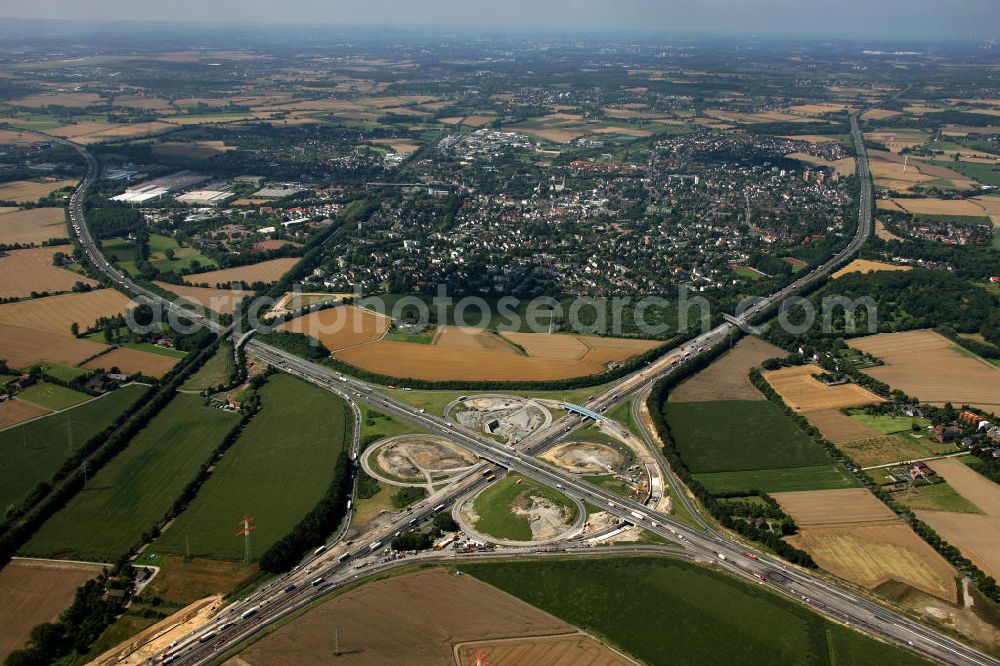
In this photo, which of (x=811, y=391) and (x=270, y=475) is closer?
(x=270, y=475)

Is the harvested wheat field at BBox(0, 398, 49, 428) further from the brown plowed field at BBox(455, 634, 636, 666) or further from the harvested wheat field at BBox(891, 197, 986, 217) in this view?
the harvested wheat field at BBox(891, 197, 986, 217)

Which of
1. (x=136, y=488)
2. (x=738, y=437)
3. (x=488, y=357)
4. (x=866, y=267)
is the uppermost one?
(x=866, y=267)

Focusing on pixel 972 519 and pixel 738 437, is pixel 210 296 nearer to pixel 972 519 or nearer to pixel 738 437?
pixel 738 437

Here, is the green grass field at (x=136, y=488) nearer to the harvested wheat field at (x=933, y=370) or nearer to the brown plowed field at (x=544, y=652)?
the brown plowed field at (x=544, y=652)

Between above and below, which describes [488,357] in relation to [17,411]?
above

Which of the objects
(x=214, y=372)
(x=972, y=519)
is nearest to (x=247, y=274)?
(x=214, y=372)

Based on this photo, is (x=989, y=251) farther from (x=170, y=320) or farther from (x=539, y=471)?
(x=170, y=320)

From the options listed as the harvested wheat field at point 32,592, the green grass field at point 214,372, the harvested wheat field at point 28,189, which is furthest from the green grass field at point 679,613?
the harvested wheat field at point 28,189

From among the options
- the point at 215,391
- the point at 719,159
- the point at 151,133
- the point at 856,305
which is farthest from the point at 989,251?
the point at 151,133
